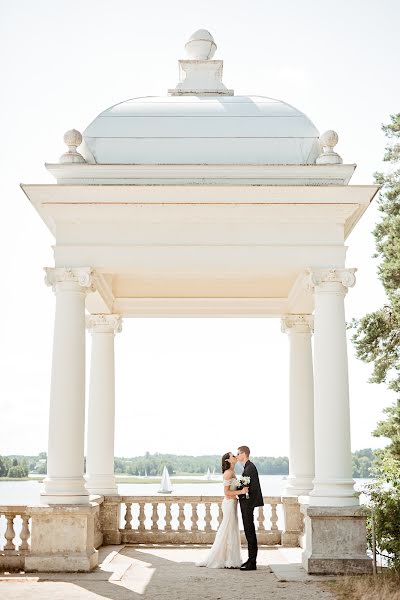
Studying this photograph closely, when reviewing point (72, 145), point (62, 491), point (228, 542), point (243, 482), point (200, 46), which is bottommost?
point (228, 542)

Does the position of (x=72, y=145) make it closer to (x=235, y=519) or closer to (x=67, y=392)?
(x=67, y=392)

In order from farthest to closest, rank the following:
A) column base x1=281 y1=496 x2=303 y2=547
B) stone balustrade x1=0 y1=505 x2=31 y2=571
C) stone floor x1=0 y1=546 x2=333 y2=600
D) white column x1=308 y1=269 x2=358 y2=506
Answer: column base x1=281 y1=496 x2=303 y2=547 → stone balustrade x1=0 y1=505 x2=31 y2=571 → white column x1=308 y1=269 x2=358 y2=506 → stone floor x1=0 y1=546 x2=333 y2=600

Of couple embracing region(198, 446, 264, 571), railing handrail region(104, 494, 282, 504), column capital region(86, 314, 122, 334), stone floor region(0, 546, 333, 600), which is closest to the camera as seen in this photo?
stone floor region(0, 546, 333, 600)

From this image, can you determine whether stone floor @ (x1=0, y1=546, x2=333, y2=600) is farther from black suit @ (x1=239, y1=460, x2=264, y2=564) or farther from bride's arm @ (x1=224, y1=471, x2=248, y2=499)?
bride's arm @ (x1=224, y1=471, x2=248, y2=499)

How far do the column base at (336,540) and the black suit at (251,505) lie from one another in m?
2.16

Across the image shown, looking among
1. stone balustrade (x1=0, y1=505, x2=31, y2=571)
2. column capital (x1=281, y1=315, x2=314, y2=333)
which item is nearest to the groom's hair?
stone balustrade (x1=0, y1=505, x2=31, y2=571)

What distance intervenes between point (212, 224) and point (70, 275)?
4.17 m

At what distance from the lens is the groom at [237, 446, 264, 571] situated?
942 inches

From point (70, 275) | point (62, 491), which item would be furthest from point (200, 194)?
point (62, 491)

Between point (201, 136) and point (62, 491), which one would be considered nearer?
point (62, 491)

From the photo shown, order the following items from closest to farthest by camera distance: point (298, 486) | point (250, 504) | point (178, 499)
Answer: point (250, 504)
point (298, 486)
point (178, 499)

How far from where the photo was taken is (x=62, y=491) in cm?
2280

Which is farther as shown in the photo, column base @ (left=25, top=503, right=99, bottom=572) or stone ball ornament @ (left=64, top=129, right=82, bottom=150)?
stone ball ornament @ (left=64, top=129, right=82, bottom=150)

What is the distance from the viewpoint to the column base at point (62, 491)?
74.6 feet
